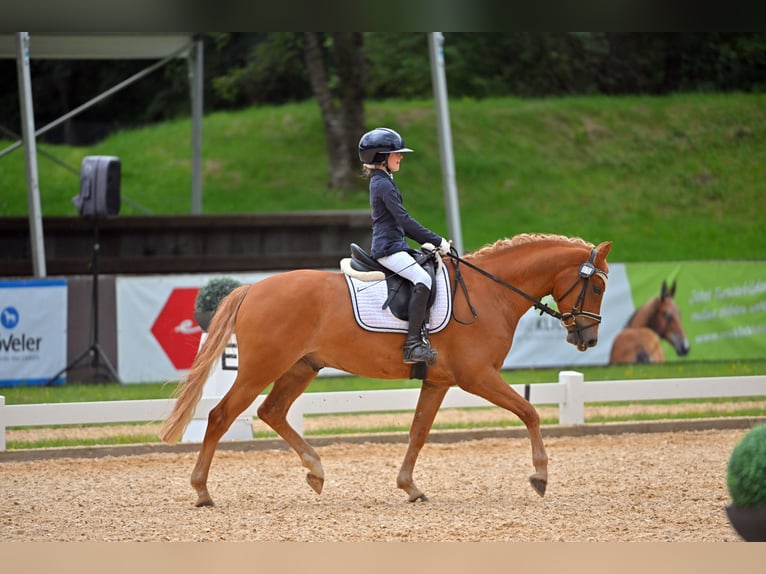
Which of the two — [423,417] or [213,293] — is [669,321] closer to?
[213,293]

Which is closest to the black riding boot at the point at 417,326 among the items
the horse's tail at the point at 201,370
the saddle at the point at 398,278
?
the saddle at the point at 398,278

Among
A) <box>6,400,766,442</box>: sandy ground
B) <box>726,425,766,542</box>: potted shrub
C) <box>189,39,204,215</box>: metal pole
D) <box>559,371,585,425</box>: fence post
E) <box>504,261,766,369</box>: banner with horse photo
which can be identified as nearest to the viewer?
<box>726,425,766,542</box>: potted shrub

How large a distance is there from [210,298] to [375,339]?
130 inches

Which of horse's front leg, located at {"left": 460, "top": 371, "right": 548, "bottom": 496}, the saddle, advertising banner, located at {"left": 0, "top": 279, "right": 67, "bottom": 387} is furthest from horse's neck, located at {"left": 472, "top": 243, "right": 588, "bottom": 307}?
advertising banner, located at {"left": 0, "top": 279, "right": 67, "bottom": 387}

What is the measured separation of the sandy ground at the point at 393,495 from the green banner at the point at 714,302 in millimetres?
5327

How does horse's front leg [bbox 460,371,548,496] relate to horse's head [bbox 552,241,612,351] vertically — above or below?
below

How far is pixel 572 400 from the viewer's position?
11.7 m

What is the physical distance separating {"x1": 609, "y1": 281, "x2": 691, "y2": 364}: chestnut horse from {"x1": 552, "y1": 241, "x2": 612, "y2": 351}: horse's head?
816 cm

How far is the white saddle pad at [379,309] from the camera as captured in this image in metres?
8.23

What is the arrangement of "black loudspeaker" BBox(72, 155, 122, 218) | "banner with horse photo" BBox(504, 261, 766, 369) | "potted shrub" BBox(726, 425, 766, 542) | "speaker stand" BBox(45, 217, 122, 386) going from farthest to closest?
"banner with horse photo" BBox(504, 261, 766, 369) → "black loudspeaker" BBox(72, 155, 122, 218) → "speaker stand" BBox(45, 217, 122, 386) → "potted shrub" BBox(726, 425, 766, 542)

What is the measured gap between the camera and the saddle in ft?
27.1

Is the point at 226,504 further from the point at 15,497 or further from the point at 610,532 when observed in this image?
Answer: the point at 610,532

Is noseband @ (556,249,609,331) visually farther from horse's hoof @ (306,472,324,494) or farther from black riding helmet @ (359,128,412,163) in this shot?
horse's hoof @ (306,472,324,494)

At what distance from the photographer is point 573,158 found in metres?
27.3
